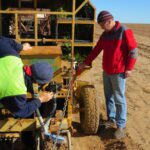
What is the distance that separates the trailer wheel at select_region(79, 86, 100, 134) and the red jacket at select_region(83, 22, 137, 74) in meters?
0.46

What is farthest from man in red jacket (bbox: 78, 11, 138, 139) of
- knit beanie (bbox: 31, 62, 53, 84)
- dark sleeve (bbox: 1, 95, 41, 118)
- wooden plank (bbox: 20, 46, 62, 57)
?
dark sleeve (bbox: 1, 95, 41, 118)

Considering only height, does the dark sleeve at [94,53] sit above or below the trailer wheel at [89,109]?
above

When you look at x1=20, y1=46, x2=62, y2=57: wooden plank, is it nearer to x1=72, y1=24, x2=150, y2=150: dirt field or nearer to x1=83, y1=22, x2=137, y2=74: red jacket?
x1=83, y1=22, x2=137, y2=74: red jacket

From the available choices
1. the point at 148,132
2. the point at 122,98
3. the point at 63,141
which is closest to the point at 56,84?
the point at 63,141

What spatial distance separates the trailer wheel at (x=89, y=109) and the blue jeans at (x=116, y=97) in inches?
12.3

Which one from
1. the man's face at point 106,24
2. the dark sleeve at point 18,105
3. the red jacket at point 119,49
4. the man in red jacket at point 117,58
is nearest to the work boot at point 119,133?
the man in red jacket at point 117,58

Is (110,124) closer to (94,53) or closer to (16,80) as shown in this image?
(94,53)

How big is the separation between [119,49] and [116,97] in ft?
2.53

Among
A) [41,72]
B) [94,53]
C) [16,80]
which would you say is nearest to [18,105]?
[16,80]

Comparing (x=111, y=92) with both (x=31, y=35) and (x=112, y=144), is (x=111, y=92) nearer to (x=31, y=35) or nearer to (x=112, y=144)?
(x=112, y=144)

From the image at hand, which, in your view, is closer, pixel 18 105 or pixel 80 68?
pixel 18 105

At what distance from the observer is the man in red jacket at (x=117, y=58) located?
6609mm

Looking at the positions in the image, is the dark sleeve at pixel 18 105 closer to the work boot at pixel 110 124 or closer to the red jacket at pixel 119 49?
the red jacket at pixel 119 49

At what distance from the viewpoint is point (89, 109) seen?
22.6ft
